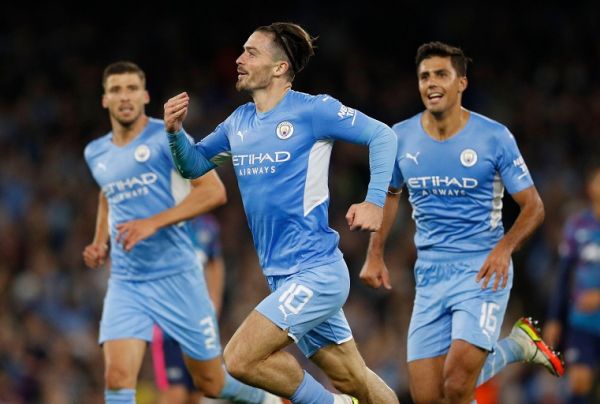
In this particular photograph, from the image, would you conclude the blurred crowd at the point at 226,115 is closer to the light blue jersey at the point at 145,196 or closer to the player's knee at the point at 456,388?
the light blue jersey at the point at 145,196

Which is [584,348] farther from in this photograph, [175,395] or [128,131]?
[128,131]

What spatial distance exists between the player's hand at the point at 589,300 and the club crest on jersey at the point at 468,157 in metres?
3.26

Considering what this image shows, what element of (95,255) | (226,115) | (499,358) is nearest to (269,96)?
(95,255)

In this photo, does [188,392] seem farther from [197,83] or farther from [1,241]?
[197,83]

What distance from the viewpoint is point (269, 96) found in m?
7.30

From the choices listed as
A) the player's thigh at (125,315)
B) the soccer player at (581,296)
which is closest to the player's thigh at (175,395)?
the player's thigh at (125,315)

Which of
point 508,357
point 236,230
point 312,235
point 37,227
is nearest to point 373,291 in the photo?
point 236,230

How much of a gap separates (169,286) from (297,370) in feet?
6.32

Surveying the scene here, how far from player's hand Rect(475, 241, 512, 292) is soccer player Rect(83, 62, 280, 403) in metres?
1.98

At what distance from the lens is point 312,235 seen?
7109 mm

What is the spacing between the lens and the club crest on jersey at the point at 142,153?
8.60 metres

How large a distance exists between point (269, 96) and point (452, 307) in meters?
1.89

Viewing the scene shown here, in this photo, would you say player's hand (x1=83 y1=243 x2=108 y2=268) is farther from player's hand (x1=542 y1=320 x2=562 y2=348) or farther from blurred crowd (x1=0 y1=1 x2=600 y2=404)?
blurred crowd (x1=0 y1=1 x2=600 y2=404)

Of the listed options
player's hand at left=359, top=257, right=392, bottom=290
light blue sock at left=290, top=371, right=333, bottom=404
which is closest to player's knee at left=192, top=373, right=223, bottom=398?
player's hand at left=359, top=257, right=392, bottom=290
